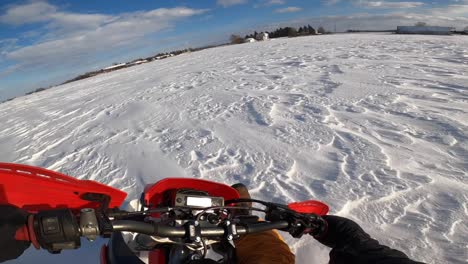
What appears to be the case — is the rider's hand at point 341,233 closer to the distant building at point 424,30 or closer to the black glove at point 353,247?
the black glove at point 353,247

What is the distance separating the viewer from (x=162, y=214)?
2.06 meters

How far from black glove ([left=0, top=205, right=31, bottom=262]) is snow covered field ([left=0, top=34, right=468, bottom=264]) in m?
1.39

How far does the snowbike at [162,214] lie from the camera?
1729 mm

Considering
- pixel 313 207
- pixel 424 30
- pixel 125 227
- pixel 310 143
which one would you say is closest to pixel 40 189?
pixel 125 227

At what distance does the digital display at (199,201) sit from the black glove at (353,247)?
74 cm

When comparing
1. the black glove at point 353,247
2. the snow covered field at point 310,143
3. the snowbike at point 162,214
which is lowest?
the snow covered field at point 310,143

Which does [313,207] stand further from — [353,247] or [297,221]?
[353,247]

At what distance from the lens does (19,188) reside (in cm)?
202

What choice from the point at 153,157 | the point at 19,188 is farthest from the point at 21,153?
the point at 19,188

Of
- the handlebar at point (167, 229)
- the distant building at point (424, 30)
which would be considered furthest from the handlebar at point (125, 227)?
the distant building at point (424, 30)

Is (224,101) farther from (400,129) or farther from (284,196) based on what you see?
(284,196)

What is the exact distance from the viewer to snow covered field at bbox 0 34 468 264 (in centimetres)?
301

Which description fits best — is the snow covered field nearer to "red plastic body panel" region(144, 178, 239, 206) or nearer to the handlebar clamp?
"red plastic body panel" region(144, 178, 239, 206)

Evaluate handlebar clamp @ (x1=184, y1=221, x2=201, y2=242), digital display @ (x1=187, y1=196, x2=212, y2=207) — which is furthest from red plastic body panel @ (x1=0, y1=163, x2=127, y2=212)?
handlebar clamp @ (x1=184, y1=221, x2=201, y2=242)
